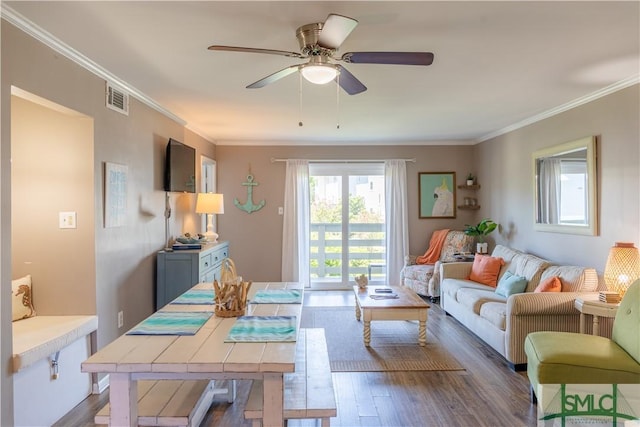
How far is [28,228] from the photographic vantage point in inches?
105

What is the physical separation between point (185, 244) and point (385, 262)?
3301 mm

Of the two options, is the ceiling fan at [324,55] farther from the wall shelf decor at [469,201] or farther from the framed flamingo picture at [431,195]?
the wall shelf decor at [469,201]

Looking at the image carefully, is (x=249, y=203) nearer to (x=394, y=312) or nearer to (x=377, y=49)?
(x=394, y=312)

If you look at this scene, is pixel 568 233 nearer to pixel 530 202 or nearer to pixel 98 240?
pixel 530 202

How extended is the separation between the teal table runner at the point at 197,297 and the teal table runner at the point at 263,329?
0.44m

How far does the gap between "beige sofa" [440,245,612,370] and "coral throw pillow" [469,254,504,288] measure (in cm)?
29

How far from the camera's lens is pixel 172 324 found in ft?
6.15

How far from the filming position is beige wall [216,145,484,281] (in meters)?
6.12

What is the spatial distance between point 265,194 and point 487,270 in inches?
136

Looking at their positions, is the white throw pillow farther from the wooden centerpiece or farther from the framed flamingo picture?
the framed flamingo picture

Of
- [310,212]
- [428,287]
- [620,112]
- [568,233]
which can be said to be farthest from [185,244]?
[620,112]

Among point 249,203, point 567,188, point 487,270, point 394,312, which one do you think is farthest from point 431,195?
point 394,312

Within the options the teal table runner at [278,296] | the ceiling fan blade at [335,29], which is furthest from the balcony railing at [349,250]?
the ceiling fan blade at [335,29]

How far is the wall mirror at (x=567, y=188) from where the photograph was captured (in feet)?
11.6
